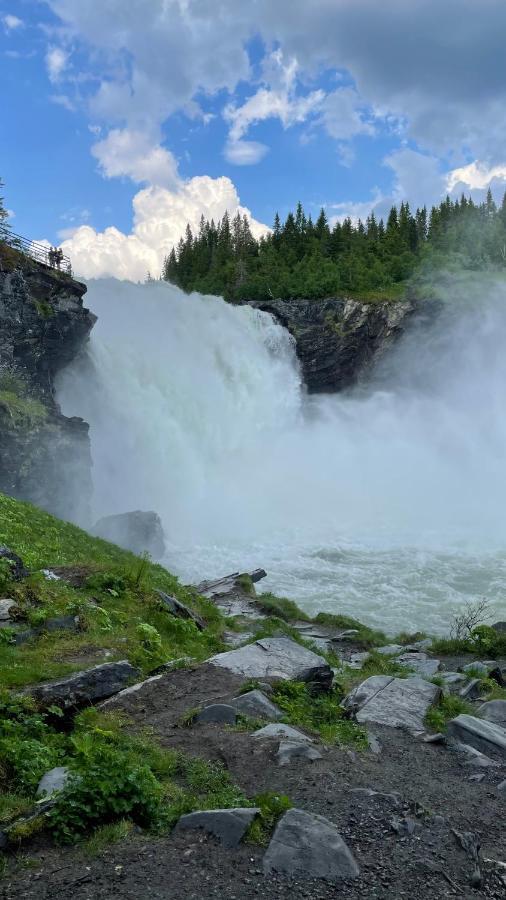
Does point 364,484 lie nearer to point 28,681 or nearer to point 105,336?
point 105,336

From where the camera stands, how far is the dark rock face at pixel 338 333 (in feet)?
174

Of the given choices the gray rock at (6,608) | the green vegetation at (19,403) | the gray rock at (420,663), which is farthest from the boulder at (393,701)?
the green vegetation at (19,403)

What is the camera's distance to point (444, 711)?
30.4 ft

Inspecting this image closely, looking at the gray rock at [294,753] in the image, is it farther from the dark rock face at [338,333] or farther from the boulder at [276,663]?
the dark rock face at [338,333]

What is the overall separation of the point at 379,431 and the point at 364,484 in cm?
1183

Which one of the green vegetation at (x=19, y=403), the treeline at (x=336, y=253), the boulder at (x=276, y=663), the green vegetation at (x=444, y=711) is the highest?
the treeline at (x=336, y=253)

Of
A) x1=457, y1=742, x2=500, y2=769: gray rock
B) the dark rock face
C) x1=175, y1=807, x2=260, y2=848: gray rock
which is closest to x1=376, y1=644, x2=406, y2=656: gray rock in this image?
x1=457, y1=742, x2=500, y2=769: gray rock

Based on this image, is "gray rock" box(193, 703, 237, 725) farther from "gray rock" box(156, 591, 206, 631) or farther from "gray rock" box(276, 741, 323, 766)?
"gray rock" box(156, 591, 206, 631)

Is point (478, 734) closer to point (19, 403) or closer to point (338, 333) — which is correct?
point (19, 403)

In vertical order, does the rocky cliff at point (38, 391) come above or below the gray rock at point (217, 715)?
above

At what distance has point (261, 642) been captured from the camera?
10.9 meters

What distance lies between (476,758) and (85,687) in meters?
4.99

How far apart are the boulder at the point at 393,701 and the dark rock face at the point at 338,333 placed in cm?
4365

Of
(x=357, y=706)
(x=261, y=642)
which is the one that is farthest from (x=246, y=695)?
(x=261, y=642)
